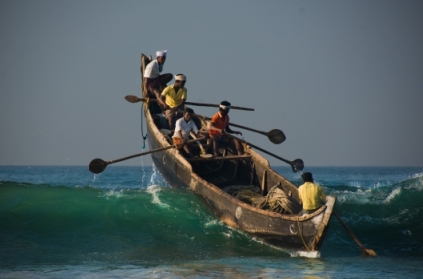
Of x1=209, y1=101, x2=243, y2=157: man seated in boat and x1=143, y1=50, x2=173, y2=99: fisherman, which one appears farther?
x1=143, y1=50, x2=173, y2=99: fisherman

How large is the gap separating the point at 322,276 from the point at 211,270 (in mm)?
1839

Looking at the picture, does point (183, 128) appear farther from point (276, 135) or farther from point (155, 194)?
point (276, 135)

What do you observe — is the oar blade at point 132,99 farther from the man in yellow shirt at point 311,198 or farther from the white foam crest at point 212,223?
the man in yellow shirt at point 311,198

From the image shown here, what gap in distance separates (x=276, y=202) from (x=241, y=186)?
167 centimetres

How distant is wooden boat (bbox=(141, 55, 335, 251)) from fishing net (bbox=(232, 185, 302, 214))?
14 centimetres

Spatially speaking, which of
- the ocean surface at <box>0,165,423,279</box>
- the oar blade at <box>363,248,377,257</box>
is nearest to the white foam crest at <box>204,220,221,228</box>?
the ocean surface at <box>0,165,423,279</box>

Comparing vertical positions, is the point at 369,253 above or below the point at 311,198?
below

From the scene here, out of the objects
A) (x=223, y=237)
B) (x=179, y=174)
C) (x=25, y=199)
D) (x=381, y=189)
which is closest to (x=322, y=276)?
(x=223, y=237)

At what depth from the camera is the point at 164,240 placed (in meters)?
14.7

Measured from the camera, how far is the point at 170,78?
19375mm

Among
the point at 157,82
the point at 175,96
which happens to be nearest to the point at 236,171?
the point at 175,96

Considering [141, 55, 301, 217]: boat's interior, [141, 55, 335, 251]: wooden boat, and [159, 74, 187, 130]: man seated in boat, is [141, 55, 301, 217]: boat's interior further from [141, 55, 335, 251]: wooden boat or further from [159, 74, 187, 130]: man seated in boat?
[159, 74, 187, 130]: man seated in boat

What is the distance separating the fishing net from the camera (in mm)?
13750

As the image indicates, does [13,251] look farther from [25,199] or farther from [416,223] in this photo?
[416,223]
